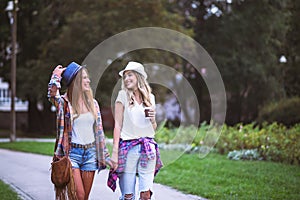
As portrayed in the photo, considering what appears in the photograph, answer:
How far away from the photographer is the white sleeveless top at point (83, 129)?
5.88 m

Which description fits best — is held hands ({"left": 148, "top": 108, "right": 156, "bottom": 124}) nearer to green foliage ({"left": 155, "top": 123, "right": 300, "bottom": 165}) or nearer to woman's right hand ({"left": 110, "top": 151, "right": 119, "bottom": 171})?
woman's right hand ({"left": 110, "top": 151, "right": 119, "bottom": 171})

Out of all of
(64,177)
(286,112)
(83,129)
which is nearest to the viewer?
(64,177)

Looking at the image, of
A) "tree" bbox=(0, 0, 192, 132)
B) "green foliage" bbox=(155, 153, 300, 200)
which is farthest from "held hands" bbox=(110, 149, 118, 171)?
"tree" bbox=(0, 0, 192, 132)

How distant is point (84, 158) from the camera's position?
19.3 ft

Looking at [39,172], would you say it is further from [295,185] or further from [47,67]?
[47,67]

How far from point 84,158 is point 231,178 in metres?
5.13

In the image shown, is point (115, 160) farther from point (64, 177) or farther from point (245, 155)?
point (245, 155)

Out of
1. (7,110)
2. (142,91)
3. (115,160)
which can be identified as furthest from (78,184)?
(7,110)

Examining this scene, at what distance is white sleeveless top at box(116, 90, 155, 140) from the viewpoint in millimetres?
6082

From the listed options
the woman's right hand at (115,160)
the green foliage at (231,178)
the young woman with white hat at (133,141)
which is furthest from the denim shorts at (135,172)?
the green foliage at (231,178)

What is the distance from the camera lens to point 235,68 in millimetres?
30609

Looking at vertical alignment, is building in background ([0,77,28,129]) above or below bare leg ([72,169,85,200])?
above

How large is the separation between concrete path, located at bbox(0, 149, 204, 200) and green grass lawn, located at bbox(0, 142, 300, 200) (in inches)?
18.6

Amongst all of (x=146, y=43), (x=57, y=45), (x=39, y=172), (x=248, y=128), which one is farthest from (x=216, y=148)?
(x=57, y=45)
